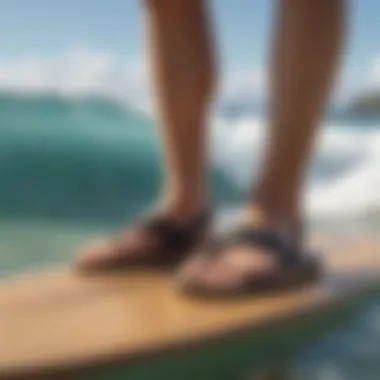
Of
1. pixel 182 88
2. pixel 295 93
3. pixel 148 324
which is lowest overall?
pixel 148 324

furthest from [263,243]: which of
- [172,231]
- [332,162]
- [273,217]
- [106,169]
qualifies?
[332,162]

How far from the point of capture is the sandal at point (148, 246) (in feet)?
3.63

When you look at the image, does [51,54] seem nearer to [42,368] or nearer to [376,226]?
[376,226]

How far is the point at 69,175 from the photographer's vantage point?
5.84 ft

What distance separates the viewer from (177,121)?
1160 millimetres

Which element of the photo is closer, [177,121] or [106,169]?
[177,121]

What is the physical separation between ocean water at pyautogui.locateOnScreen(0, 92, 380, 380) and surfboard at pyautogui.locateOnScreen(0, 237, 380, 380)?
0.30 metres

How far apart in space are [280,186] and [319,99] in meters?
0.10

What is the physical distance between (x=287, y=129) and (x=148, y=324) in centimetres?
27

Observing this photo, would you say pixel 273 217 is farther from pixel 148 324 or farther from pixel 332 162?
pixel 332 162

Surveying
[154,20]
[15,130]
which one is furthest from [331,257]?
[15,130]

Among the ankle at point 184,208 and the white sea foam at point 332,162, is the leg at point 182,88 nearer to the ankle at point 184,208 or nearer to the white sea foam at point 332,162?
the ankle at point 184,208

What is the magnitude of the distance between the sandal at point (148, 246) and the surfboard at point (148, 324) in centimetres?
2

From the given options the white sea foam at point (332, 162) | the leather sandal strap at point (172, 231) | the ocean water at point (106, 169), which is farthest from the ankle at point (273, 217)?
the white sea foam at point (332, 162)
